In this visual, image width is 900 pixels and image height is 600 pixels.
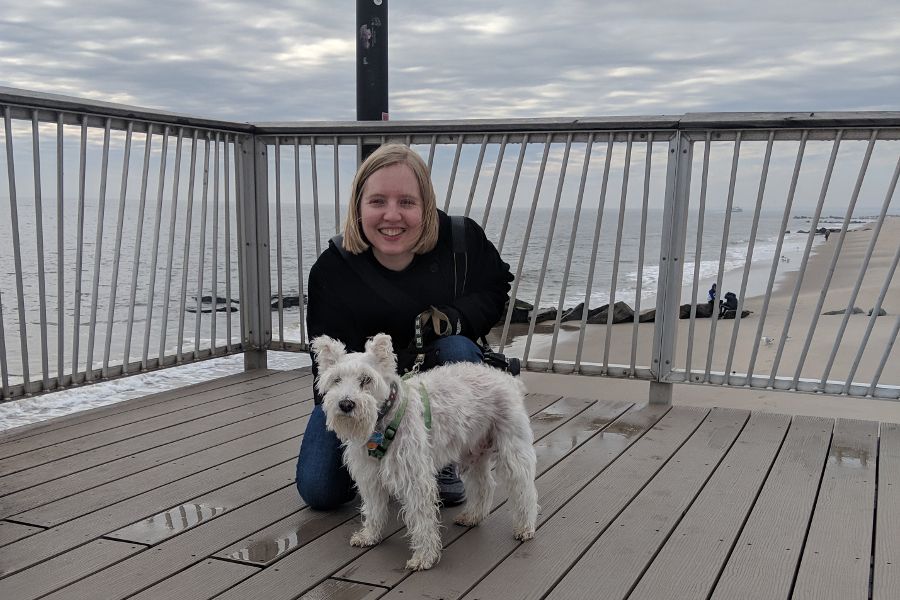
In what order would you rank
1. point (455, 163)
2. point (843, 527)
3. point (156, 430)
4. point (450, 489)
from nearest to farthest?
1. point (843, 527)
2. point (450, 489)
3. point (156, 430)
4. point (455, 163)

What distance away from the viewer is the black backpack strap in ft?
10.3

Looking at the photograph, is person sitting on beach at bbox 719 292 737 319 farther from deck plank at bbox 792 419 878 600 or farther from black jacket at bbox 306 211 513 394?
black jacket at bbox 306 211 513 394

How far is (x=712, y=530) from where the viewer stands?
2.82 m

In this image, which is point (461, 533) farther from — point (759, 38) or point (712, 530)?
point (759, 38)

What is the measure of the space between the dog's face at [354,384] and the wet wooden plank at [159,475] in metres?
1.29

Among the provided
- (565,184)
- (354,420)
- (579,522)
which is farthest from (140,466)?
(565,184)

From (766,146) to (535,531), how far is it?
2.68 meters

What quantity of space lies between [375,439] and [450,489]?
73cm

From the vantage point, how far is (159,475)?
3.40 meters

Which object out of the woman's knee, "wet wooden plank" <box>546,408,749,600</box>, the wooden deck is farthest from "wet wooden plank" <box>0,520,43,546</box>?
"wet wooden plank" <box>546,408,749,600</box>

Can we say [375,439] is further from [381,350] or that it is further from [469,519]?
[469,519]

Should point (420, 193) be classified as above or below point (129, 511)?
above

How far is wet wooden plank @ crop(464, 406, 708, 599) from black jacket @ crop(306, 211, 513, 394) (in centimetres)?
81

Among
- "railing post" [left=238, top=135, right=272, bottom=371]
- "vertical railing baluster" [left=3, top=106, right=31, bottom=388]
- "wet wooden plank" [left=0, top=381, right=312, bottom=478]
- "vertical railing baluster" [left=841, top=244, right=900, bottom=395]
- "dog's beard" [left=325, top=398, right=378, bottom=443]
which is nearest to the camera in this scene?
"dog's beard" [left=325, top=398, right=378, bottom=443]
